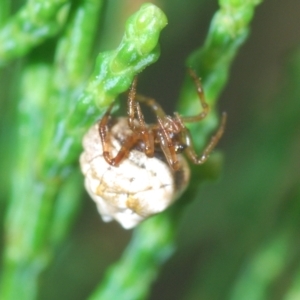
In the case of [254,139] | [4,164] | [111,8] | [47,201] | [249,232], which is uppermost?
[111,8]

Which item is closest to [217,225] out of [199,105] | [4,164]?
[4,164]

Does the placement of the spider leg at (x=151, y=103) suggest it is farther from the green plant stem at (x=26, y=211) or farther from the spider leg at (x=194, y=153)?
the green plant stem at (x=26, y=211)

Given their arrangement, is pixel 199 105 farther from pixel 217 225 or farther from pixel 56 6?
pixel 217 225

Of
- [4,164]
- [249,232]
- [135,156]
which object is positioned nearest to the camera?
[135,156]

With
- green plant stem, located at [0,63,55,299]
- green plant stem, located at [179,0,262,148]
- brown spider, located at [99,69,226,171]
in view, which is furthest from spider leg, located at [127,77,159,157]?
green plant stem, located at [0,63,55,299]

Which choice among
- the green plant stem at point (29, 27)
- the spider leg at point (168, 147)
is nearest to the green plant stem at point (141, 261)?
the spider leg at point (168, 147)

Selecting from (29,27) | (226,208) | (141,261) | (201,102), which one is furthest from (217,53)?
(226,208)

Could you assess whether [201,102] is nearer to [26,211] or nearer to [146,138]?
[146,138]

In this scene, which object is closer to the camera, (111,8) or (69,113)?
(69,113)
